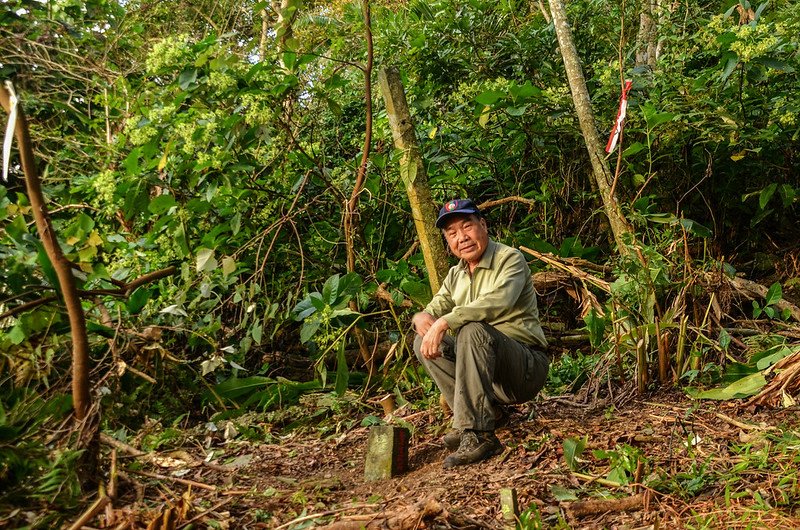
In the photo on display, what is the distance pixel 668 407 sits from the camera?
12.8 feet

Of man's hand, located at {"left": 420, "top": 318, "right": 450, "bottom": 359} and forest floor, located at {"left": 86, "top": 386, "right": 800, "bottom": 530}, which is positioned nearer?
forest floor, located at {"left": 86, "top": 386, "right": 800, "bottom": 530}

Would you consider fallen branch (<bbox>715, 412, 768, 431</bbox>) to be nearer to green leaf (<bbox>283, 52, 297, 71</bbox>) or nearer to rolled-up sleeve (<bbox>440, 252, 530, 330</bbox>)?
rolled-up sleeve (<bbox>440, 252, 530, 330</bbox>)

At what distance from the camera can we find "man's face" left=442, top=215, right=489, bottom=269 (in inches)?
153

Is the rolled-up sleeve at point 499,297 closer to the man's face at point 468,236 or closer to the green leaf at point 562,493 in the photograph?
the man's face at point 468,236

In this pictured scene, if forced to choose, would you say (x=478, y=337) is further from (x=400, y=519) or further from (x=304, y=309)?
(x=304, y=309)

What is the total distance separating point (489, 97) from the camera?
484 cm

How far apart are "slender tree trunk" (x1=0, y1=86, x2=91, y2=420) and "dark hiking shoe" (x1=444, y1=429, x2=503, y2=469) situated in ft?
5.23

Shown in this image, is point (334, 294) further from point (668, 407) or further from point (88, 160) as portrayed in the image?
point (88, 160)

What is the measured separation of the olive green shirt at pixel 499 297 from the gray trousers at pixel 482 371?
0.25 ft

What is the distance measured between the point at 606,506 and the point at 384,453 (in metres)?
1.13

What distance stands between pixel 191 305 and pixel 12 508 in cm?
245

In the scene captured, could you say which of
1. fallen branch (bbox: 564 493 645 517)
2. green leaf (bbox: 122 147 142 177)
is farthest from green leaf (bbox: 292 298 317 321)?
fallen branch (bbox: 564 493 645 517)

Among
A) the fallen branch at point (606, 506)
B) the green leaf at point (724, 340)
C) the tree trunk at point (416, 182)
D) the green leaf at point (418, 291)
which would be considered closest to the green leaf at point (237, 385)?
the green leaf at point (418, 291)

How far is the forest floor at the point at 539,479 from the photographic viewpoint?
2.72m
